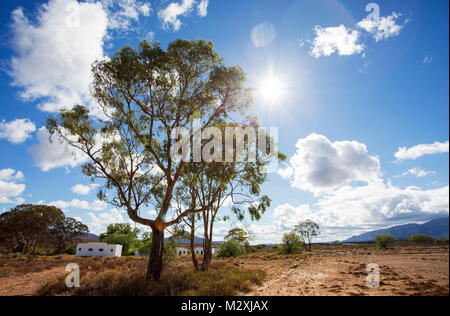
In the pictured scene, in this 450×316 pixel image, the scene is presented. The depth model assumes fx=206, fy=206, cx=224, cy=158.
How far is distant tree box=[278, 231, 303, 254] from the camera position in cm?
3941

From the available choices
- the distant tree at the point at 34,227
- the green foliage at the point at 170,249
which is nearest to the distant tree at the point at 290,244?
the green foliage at the point at 170,249

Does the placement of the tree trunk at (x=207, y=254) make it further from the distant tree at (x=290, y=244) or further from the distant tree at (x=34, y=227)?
the distant tree at (x=34, y=227)

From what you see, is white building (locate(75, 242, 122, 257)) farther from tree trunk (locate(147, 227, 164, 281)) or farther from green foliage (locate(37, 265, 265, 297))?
tree trunk (locate(147, 227, 164, 281))

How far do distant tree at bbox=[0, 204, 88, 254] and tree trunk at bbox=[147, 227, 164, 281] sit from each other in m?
46.5

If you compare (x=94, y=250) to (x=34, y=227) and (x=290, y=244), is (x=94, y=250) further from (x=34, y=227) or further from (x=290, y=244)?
(x=290, y=244)

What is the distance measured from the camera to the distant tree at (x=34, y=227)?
39.9m

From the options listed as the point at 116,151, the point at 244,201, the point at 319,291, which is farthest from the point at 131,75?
the point at 319,291

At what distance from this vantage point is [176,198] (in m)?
14.7

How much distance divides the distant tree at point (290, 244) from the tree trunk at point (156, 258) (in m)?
35.1

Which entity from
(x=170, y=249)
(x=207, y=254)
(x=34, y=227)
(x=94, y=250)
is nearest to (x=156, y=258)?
(x=170, y=249)

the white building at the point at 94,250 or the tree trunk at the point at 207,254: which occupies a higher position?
the tree trunk at the point at 207,254

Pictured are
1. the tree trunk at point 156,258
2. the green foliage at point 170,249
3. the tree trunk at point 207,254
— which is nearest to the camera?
the tree trunk at point 156,258
